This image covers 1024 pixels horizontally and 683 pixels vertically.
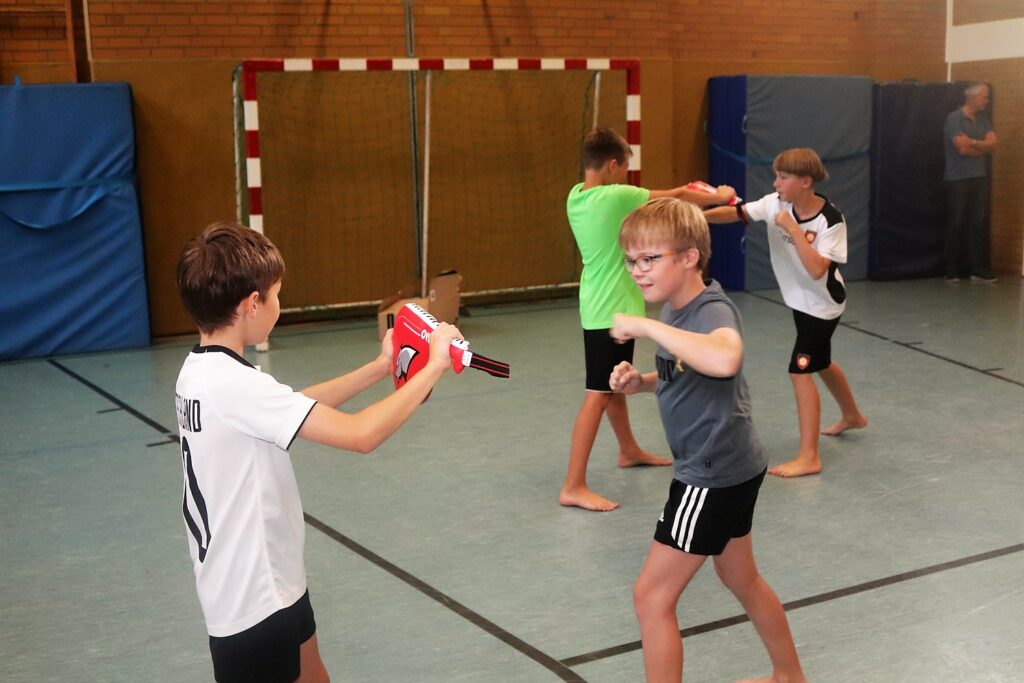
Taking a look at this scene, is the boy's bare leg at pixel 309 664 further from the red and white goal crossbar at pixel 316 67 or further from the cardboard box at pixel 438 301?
the red and white goal crossbar at pixel 316 67

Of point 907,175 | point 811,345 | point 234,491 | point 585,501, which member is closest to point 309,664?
point 234,491

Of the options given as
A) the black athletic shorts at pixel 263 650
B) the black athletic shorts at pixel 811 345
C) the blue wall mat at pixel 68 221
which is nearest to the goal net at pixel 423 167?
the blue wall mat at pixel 68 221

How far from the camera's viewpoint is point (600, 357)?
4.76 meters

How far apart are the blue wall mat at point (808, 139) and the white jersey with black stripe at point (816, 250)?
514 cm

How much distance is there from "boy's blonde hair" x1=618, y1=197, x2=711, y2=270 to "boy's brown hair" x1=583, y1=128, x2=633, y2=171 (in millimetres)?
1923

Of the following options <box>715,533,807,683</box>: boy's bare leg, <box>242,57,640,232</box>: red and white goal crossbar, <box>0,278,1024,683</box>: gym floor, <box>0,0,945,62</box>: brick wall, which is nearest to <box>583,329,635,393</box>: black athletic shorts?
<box>0,278,1024,683</box>: gym floor

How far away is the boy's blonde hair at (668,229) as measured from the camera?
274 cm

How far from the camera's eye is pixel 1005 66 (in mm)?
11078

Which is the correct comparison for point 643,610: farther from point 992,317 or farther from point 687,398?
point 992,317

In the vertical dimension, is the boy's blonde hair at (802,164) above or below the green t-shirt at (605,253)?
above

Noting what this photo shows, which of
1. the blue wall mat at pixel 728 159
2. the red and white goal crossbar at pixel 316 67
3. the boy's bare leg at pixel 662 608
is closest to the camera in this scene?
the boy's bare leg at pixel 662 608

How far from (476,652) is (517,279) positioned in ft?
22.0

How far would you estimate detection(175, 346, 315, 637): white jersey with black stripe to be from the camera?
2.17 meters

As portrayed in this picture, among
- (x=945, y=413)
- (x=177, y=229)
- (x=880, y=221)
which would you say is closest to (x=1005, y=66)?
(x=880, y=221)
